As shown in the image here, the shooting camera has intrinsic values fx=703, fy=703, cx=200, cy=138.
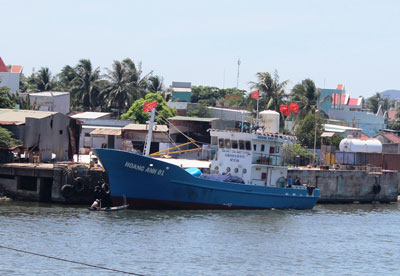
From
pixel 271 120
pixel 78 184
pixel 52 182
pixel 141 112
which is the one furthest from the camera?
pixel 141 112

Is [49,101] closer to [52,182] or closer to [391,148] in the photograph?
[52,182]

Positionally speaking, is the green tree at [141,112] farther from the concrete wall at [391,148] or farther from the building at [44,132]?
the concrete wall at [391,148]

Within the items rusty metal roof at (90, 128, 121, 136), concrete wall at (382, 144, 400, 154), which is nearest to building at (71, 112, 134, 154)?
rusty metal roof at (90, 128, 121, 136)

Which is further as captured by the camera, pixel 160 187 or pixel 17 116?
pixel 17 116

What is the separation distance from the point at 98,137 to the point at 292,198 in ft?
81.3

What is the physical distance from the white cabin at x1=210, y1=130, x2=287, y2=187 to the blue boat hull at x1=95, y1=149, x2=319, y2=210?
1.70 m

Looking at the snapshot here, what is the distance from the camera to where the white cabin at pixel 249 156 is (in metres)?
42.6

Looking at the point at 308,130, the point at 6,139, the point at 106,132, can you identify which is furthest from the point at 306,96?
the point at 6,139

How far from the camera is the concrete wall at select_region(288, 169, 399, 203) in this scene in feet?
173

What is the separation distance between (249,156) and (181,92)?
69.8 metres

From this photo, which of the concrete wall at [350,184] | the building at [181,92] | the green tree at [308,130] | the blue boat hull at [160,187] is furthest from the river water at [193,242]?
the building at [181,92]

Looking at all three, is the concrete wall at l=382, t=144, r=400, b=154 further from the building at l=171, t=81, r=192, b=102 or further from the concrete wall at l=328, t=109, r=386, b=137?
the building at l=171, t=81, r=192, b=102

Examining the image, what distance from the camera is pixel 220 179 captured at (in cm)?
4084

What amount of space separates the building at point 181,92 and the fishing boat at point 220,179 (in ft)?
200
